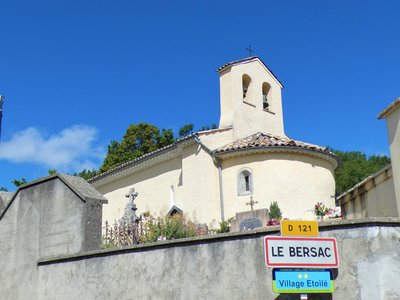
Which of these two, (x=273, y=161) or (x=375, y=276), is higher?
(x=273, y=161)

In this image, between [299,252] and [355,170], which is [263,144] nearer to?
[299,252]

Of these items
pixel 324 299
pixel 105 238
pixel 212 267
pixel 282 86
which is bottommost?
pixel 324 299

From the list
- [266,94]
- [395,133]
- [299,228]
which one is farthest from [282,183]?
[299,228]

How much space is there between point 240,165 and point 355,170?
26.0m

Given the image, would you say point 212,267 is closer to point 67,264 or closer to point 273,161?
point 67,264

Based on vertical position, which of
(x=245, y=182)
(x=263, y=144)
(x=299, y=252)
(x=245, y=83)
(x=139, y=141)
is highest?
(x=139, y=141)

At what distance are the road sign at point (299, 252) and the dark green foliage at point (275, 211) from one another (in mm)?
13290

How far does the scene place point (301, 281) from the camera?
6.47 m

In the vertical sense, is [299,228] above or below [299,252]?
above

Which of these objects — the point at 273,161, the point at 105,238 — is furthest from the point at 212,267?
the point at 273,161

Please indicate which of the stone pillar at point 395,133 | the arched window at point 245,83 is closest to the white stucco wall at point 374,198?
the stone pillar at point 395,133

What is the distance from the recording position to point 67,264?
970 centimetres

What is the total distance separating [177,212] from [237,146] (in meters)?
4.55

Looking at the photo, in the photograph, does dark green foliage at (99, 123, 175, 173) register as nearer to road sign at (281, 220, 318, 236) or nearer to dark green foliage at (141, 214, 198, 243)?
dark green foliage at (141, 214, 198, 243)
